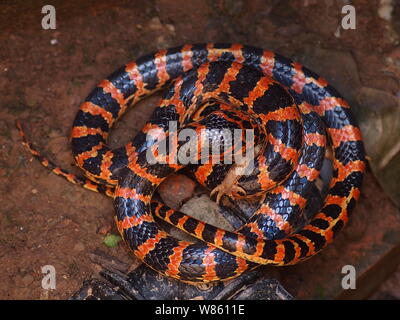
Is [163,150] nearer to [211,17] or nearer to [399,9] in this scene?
[211,17]

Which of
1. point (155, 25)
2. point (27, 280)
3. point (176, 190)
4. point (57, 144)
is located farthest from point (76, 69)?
point (27, 280)

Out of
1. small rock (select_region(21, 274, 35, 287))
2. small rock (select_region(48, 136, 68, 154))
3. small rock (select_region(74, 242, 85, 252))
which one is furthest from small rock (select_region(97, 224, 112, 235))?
small rock (select_region(48, 136, 68, 154))

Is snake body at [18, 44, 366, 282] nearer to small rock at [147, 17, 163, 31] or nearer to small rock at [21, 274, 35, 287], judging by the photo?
small rock at [147, 17, 163, 31]

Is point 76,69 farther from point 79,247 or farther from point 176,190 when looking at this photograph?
point 79,247

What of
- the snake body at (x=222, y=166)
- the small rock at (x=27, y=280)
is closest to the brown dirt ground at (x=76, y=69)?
the small rock at (x=27, y=280)

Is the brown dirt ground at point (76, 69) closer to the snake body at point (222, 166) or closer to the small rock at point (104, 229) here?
the small rock at point (104, 229)
